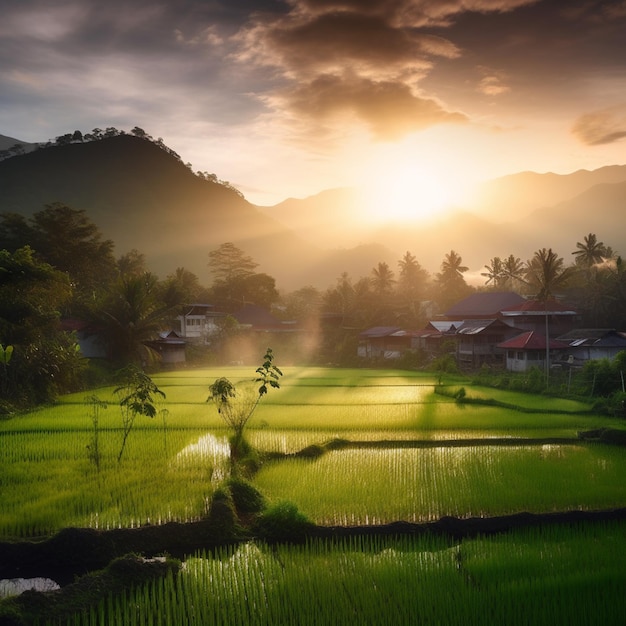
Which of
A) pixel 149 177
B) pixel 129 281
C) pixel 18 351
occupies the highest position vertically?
pixel 149 177

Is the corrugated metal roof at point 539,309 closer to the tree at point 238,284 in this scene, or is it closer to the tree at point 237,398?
the tree at point 238,284

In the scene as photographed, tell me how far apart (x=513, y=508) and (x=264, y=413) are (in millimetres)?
9630

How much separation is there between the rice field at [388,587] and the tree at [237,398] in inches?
154

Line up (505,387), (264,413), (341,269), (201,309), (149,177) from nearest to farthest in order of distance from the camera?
(264,413) → (505,387) → (201,309) → (149,177) → (341,269)

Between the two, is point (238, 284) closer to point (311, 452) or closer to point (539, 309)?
point (539, 309)

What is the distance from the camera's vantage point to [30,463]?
32.7ft

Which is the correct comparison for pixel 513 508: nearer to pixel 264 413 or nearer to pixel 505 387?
pixel 264 413

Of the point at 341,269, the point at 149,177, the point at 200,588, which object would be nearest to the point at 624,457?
the point at 200,588

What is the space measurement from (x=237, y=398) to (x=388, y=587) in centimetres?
641

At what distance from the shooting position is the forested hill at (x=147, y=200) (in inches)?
4230

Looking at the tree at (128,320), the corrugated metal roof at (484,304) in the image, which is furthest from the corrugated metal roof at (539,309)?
the tree at (128,320)

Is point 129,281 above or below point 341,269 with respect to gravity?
below

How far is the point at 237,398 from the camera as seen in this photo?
443 inches

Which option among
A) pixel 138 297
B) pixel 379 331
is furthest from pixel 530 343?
pixel 138 297
